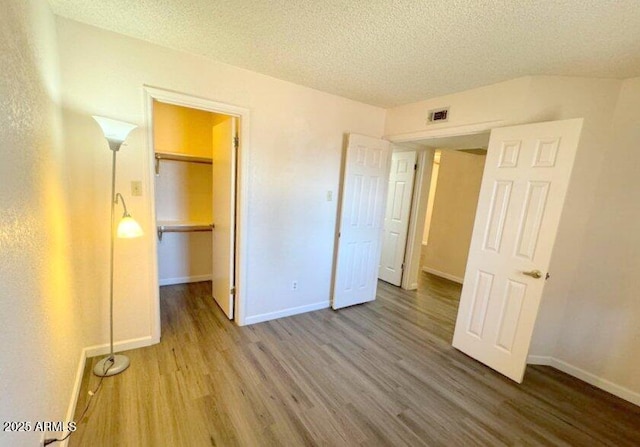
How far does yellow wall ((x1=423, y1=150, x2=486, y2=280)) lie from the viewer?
449 centimetres

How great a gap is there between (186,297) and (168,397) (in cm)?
164

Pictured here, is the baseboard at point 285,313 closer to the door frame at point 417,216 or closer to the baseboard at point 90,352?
the baseboard at point 90,352

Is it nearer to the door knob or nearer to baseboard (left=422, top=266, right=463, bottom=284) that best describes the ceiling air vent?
the door knob

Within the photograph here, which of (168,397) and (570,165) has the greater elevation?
(570,165)

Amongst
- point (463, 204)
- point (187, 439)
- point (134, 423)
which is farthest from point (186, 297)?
point (463, 204)

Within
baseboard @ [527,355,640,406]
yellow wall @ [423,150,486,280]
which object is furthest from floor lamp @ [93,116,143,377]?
yellow wall @ [423,150,486,280]

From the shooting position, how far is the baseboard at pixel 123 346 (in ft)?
6.97

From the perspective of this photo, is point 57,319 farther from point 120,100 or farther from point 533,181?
point 533,181

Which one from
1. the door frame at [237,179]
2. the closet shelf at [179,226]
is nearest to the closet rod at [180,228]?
the closet shelf at [179,226]

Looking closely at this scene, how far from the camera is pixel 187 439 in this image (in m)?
1.53

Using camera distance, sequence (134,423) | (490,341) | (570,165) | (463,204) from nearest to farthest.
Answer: (134,423), (570,165), (490,341), (463,204)

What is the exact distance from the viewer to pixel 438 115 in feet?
8.97

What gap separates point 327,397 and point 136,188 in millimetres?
2154

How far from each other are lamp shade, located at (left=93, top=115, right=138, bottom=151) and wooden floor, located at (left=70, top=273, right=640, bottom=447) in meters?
1.68
